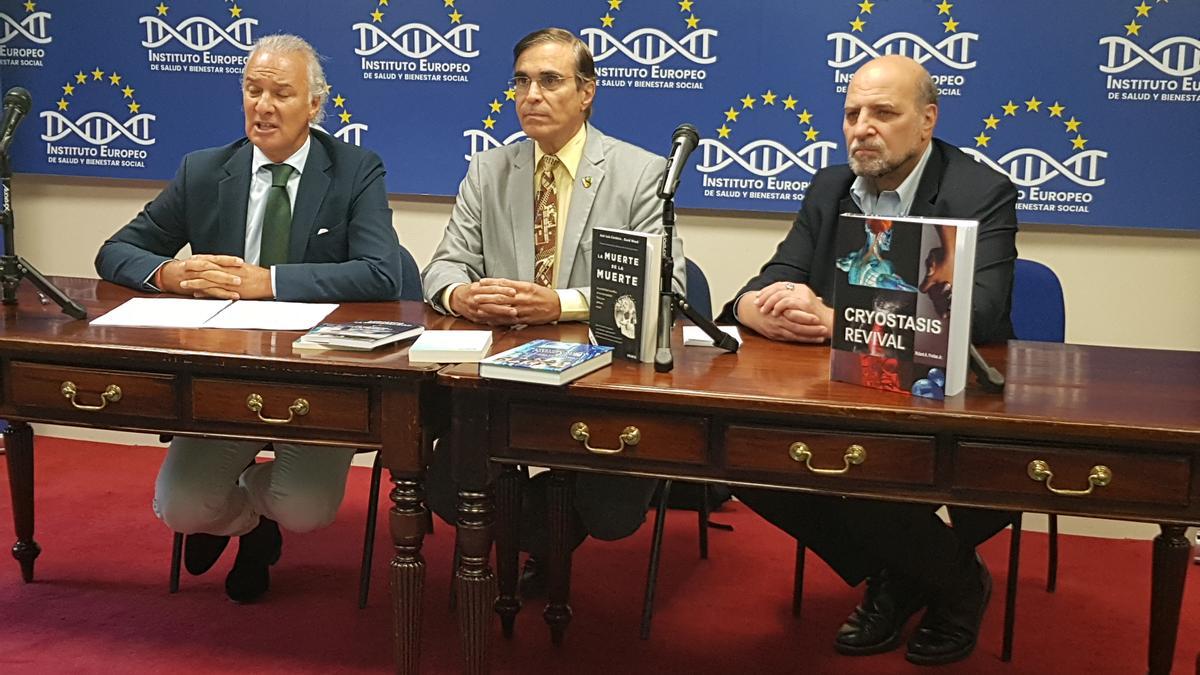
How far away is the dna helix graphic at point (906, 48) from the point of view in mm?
3932

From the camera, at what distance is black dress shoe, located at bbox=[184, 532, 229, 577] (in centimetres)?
339

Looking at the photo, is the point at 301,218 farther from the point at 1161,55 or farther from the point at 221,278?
the point at 1161,55

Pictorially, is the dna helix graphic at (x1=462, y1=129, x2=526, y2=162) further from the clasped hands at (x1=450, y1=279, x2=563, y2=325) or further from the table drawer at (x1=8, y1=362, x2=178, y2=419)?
the table drawer at (x1=8, y1=362, x2=178, y2=419)

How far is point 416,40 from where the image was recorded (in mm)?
4375

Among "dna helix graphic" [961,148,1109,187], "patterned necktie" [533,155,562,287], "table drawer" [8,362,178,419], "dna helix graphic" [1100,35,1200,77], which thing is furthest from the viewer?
"dna helix graphic" [961,148,1109,187]

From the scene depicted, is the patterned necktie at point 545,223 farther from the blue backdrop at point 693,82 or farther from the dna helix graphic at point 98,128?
the dna helix graphic at point 98,128

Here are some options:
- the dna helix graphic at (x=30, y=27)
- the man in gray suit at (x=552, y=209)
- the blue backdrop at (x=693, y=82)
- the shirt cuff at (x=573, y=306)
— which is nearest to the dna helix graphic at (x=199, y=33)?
the blue backdrop at (x=693, y=82)

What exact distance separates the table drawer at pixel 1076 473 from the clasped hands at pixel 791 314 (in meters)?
0.61

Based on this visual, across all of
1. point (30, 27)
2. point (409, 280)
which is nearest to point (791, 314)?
point (409, 280)

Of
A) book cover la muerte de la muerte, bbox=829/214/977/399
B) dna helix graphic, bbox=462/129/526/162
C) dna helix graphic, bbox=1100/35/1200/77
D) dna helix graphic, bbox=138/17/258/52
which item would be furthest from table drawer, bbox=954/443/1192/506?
dna helix graphic, bbox=138/17/258/52

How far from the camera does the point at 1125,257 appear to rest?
157 inches

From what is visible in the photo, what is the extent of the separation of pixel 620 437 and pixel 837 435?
0.40 metres

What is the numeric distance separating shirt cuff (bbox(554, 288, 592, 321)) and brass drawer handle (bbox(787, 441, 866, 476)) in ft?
2.66

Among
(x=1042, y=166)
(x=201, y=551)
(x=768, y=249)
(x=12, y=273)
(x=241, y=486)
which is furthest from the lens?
(x=768, y=249)
